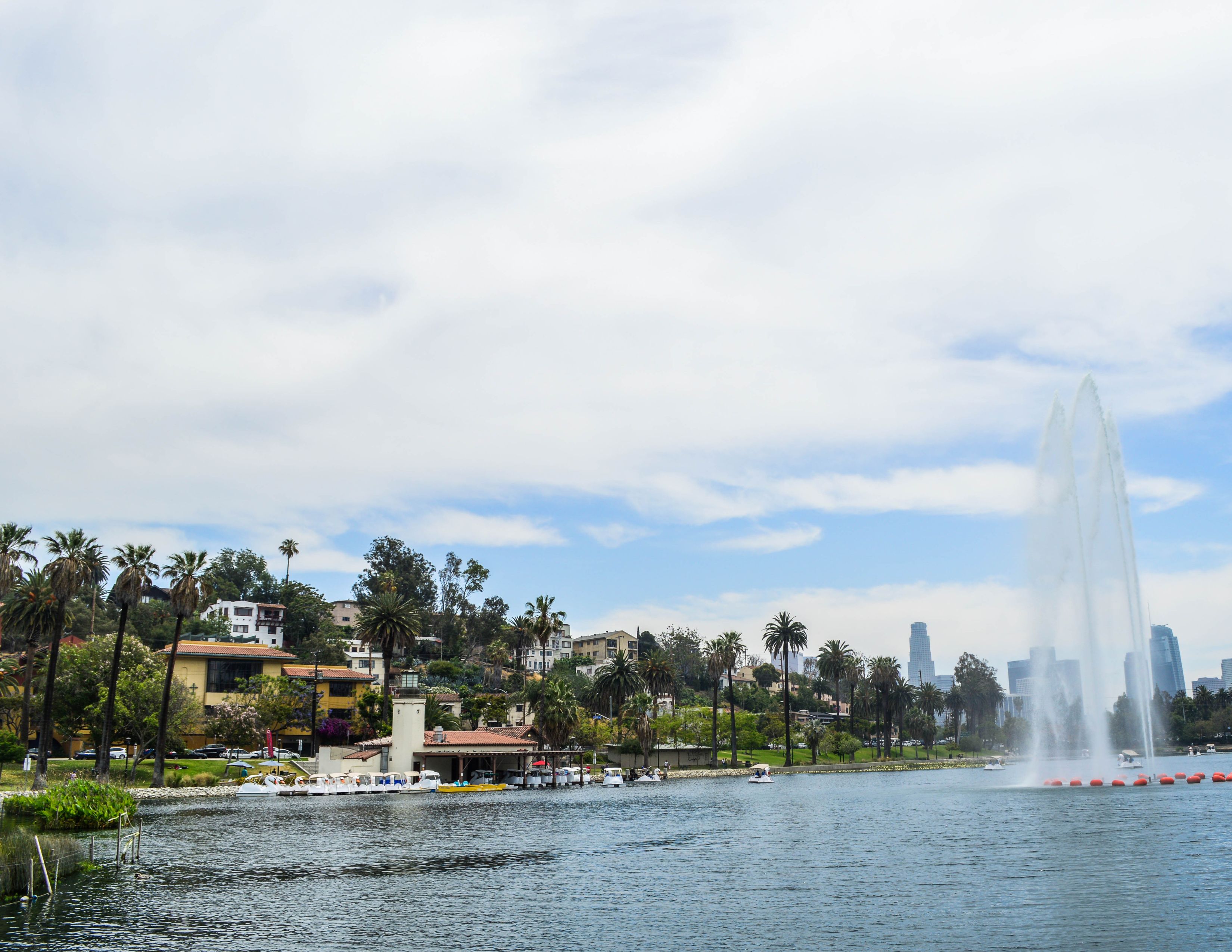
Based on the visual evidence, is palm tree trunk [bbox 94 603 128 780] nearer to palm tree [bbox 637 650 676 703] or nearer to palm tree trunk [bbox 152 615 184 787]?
palm tree trunk [bbox 152 615 184 787]

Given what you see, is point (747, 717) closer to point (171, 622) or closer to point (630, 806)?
point (630, 806)

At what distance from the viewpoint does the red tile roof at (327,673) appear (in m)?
132

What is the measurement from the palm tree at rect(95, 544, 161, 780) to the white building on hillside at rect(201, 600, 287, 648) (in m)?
108

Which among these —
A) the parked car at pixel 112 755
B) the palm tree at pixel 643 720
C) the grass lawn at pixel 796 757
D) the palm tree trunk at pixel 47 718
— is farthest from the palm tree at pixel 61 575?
the grass lawn at pixel 796 757

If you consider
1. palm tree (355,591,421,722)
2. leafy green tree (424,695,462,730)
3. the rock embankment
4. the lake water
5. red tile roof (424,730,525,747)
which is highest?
palm tree (355,591,421,722)

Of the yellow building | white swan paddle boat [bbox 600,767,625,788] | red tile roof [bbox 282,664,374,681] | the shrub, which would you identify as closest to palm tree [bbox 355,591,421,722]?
red tile roof [bbox 282,664,374,681]

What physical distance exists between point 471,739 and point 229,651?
38193 mm

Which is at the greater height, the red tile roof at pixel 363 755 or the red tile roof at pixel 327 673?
the red tile roof at pixel 327 673

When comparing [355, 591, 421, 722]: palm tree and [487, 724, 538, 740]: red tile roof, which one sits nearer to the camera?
[487, 724, 538, 740]: red tile roof

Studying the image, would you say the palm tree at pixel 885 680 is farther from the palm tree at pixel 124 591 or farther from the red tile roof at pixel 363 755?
the palm tree at pixel 124 591

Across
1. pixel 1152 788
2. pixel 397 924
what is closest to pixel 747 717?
pixel 1152 788

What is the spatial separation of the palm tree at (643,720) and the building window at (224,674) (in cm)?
5025

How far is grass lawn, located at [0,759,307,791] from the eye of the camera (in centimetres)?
8281

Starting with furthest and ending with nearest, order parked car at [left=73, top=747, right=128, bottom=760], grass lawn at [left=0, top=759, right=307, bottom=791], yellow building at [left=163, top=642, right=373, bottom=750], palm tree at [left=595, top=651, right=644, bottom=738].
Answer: palm tree at [left=595, top=651, right=644, bottom=738] < yellow building at [left=163, top=642, right=373, bottom=750] < parked car at [left=73, top=747, right=128, bottom=760] < grass lawn at [left=0, top=759, right=307, bottom=791]
